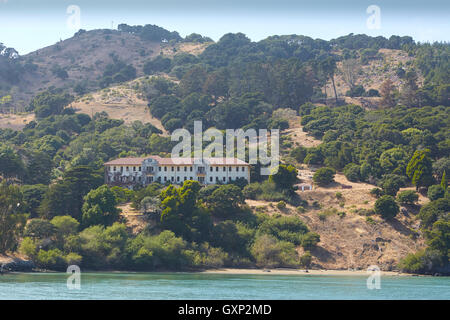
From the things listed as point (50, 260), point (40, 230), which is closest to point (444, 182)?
point (50, 260)

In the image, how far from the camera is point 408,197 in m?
90.2

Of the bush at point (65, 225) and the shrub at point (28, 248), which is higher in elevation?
the bush at point (65, 225)

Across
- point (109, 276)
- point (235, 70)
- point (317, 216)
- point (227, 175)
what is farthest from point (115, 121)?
point (109, 276)

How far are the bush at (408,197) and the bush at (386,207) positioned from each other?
2.36 m

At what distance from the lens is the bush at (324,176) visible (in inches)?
3878

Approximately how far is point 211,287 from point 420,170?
42200 millimetres

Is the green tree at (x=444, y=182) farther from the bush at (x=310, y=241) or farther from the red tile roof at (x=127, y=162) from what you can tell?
the red tile roof at (x=127, y=162)

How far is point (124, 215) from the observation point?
286 feet

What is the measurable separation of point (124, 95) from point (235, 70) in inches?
1070

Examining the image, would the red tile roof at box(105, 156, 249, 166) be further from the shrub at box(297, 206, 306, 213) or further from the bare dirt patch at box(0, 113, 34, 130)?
the bare dirt patch at box(0, 113, 34, 130)

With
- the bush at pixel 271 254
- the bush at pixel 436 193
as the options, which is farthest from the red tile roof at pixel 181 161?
the bush at pixel 436 193

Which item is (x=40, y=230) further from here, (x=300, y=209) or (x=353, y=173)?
(x=353, y=173)
